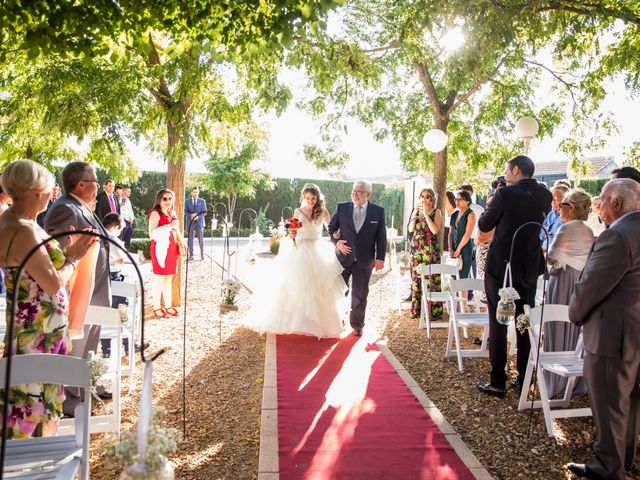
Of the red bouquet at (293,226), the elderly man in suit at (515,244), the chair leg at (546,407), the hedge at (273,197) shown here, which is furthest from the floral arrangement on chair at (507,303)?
the hedge at (273,197)

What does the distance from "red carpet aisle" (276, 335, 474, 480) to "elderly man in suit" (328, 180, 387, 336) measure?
136 centimetres

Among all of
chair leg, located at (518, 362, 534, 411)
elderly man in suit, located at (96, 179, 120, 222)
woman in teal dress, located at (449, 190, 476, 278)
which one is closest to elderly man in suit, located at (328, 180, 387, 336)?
woman in teal dress, located at (449, 190, 476, 278)

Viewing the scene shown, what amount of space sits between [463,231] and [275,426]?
536 cm

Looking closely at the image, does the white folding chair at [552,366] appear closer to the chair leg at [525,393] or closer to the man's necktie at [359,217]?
the chair leg at [525,393]

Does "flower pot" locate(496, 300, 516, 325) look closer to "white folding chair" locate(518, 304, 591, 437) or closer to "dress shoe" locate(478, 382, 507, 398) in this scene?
"white folding chair" locate(518, 304, 591, 437)

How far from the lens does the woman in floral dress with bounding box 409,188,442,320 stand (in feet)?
26.5

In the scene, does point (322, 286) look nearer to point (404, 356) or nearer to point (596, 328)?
point (404, 356)

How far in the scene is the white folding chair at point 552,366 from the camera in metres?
4.28

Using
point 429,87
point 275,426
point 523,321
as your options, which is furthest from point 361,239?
point 429,87

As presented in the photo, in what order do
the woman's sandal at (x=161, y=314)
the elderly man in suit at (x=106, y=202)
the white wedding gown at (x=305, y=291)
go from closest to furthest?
the white wedding gown at (x=305, y=291) < the woman's sandal at (x=161, y=314) < the elderly man in suit at (x=106, y=202)

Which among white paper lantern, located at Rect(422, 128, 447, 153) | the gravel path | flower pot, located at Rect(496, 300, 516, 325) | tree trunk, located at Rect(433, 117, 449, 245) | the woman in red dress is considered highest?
white paper lantern, located at Rect(422, 128, 447, 153)

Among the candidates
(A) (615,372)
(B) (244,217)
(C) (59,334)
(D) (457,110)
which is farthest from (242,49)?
(B) (244,217)

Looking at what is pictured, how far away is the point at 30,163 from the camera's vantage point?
2818mm

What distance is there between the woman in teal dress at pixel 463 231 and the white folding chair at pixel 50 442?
6.72m
